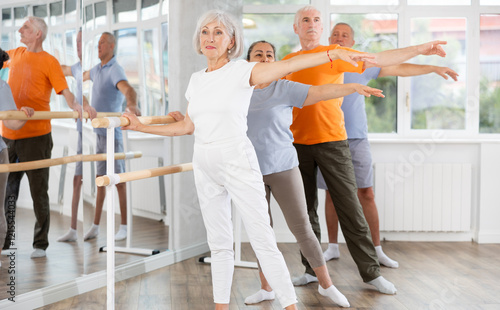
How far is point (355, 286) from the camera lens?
317 cm

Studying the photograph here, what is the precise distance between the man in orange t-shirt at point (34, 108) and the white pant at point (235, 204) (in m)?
0.95

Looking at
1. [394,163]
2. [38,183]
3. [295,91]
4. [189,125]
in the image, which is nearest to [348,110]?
[394,163]

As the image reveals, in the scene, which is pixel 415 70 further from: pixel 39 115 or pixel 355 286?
pixel 39 115

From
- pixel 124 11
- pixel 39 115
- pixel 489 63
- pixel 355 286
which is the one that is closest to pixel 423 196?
pixel 489 63

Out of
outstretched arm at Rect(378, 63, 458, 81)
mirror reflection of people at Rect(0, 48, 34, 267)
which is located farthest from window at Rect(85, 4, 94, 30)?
outstretched arm at Rect(378, 63, 458, 81)

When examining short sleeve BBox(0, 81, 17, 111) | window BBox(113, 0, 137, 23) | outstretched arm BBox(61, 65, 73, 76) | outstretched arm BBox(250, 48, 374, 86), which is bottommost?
short sleeve BBox(0, 81, 17, 111)

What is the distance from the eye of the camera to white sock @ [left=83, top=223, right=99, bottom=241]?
3.25 metres

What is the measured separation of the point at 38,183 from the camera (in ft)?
9.36

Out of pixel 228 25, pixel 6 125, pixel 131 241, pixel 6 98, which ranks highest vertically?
pixel 228 25

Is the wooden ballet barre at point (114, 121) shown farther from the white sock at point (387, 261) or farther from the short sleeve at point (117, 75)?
the white sock at point (387, 261)

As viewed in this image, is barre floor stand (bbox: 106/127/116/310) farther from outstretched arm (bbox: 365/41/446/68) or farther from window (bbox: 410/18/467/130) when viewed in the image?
window (bbox: 410/18/467/130)

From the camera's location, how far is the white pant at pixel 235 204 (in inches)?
85.7

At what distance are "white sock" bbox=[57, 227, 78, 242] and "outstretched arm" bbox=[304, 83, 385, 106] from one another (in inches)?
56.2

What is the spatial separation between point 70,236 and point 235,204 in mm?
1241
